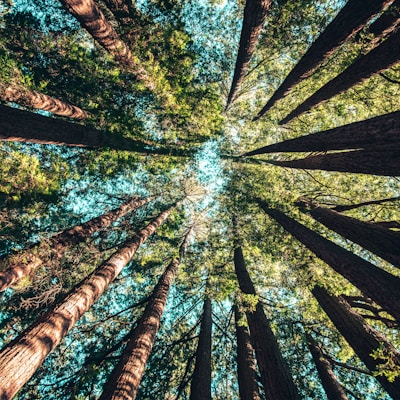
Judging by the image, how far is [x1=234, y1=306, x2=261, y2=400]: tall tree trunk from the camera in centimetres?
550

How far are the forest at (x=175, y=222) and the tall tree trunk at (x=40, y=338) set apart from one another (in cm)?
3

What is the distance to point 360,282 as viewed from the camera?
504 centimetres

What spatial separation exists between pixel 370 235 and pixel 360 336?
8.92 feet

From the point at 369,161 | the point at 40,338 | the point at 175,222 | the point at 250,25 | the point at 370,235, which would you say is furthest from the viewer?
the point at 175,222

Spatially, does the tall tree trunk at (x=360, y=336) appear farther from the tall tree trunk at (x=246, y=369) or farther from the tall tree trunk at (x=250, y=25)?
the tall tree trunk at (x=250, y=25)

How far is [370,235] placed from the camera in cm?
548

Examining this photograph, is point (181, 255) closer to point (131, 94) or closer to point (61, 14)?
point (131, 94)

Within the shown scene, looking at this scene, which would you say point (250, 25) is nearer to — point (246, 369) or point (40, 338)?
point (40, 338)

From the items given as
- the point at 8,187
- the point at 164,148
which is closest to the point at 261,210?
the point at 164,148

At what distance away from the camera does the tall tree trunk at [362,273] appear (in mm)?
4377

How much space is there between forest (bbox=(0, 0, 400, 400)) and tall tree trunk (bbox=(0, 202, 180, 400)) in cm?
3

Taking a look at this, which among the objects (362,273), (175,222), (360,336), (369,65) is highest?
(369,65)

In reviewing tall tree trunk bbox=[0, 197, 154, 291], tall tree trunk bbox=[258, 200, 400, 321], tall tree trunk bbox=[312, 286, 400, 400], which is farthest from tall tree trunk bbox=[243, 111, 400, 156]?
tall tree trunk bbox=[0, 197, 154, 291]

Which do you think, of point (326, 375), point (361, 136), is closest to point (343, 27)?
point (361, 136)
